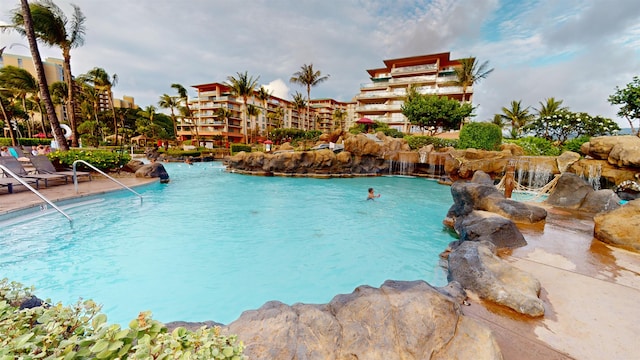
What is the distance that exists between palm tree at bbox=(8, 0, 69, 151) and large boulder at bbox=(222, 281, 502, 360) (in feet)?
57.4

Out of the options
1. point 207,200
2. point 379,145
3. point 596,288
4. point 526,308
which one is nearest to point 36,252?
point 207,200

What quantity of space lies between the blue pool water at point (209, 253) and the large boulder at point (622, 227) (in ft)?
10.2

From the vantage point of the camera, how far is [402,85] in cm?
4388

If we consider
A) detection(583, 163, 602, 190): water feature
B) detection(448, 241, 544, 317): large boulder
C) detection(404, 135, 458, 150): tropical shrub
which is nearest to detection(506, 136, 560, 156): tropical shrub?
detection(404, 135, 458, 150): tropical shrub

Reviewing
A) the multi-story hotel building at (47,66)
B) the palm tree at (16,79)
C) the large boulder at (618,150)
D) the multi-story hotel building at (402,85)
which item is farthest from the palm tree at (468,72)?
the multi-story hotel building at (47,66)

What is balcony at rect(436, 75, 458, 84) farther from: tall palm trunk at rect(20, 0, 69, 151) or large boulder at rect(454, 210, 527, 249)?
tall palm trunk at rect(20, 0, 69, 151)

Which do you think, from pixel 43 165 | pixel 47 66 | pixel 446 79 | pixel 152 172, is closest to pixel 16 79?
pixel 152 172

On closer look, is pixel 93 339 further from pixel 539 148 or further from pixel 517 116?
pixel 517 116

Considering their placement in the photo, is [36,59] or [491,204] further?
[36,59]

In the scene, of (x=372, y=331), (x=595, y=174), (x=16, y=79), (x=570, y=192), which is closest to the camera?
(x=372, y=331)

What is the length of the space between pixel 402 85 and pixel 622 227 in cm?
4383

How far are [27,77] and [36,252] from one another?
33248 mm

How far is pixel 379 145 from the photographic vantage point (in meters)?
22.1

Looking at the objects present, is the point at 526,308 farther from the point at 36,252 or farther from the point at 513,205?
the point at 36,252
